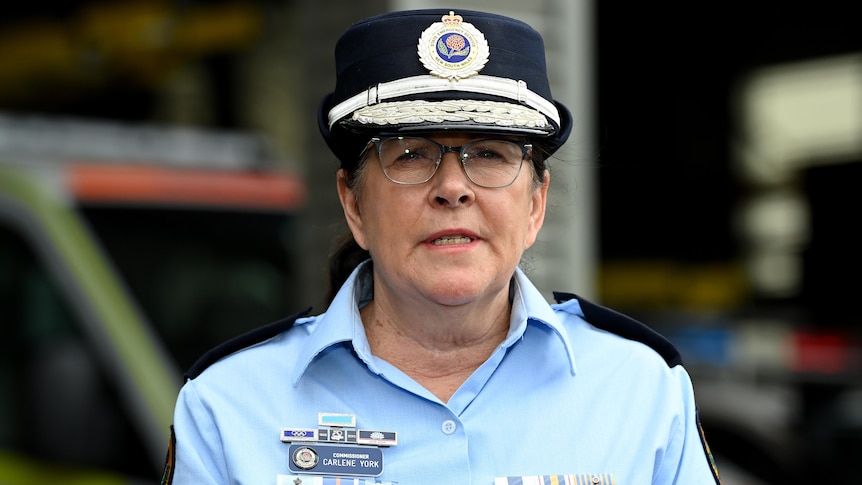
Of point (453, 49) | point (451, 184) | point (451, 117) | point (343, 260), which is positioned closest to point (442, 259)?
point (451, 184)

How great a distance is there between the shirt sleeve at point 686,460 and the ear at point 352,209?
2.16 feet

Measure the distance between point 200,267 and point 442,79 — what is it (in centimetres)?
339

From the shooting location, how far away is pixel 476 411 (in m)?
2.11

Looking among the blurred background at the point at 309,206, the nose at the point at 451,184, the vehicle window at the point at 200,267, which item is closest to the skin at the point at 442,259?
the nose at the point at 451,184

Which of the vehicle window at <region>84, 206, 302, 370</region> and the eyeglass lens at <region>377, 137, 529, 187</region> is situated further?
the vehicle window at <region>84, 206, 302, 370</region>

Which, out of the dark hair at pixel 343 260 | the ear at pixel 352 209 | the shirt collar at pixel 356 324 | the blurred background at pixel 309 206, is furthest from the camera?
the blurred background at pixel 309 206

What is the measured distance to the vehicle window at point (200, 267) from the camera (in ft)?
16.4

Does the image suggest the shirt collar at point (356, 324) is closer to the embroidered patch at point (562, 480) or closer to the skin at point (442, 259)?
the skin at point (442, 259)

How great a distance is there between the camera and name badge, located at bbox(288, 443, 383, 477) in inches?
80.7

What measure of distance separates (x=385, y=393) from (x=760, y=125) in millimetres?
13790

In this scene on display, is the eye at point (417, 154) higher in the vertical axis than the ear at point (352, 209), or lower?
higher

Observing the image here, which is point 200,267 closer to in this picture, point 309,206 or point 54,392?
point 309,206

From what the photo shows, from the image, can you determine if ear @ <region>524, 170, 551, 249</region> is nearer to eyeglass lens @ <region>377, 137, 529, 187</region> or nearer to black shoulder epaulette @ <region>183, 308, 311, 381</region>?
eyeglass lens @ <region>377, 137, 529, 187</region>

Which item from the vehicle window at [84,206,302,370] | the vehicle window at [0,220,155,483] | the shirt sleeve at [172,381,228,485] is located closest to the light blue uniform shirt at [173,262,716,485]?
the shirt sleeve at [172,381,228,485]
